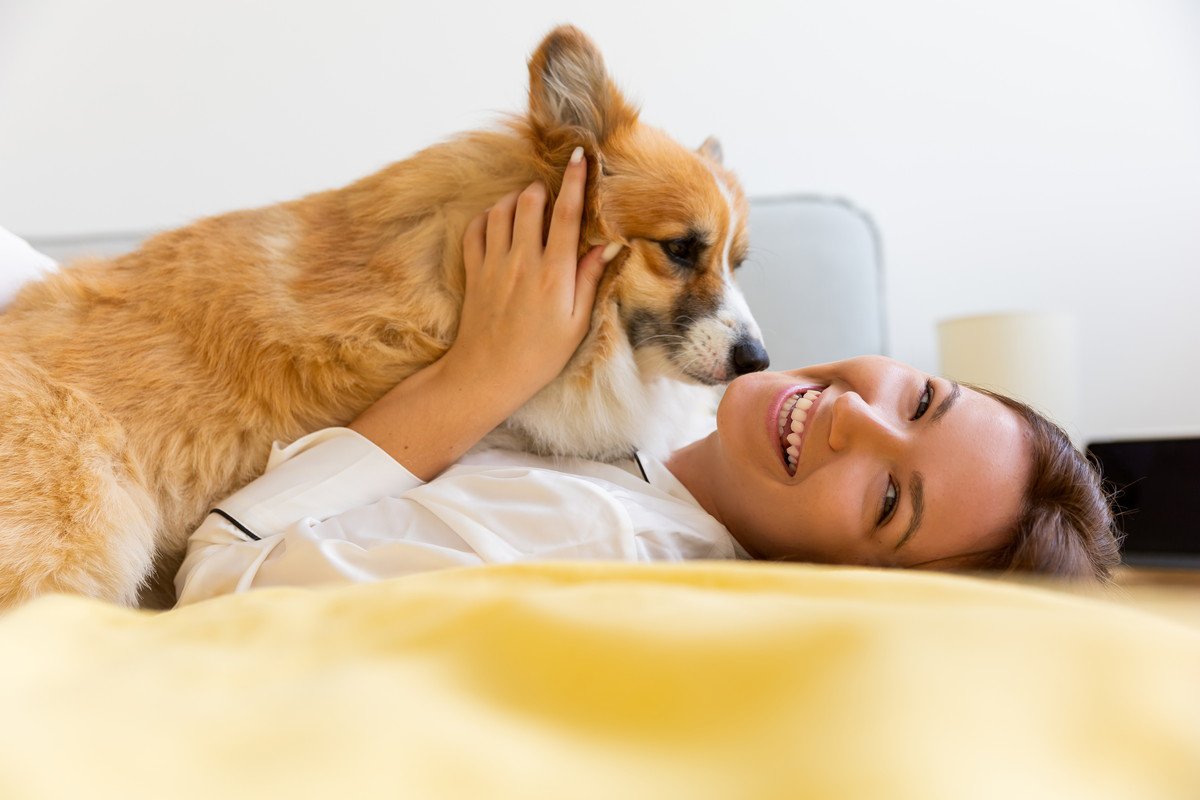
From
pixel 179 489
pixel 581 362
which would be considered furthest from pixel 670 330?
pixel 179 489

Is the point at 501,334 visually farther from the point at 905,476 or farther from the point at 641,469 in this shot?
the point at 905,476

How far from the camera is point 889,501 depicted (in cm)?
126

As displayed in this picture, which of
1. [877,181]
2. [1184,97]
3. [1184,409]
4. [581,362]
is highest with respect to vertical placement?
[1184,97]

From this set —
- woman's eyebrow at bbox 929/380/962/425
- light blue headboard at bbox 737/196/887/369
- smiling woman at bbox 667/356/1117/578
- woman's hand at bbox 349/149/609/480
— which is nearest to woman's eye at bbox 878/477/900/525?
smiling woman at bbox 667/356/1117/578

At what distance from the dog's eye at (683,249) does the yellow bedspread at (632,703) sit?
0.92 m

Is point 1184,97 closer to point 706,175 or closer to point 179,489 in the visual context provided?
point 706,175

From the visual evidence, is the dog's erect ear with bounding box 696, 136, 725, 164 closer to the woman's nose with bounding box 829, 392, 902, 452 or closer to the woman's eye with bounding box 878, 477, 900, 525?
the woman's nose with bounding box 829, 392, 902, 452

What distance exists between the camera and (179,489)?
1369mm

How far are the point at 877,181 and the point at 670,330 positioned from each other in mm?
2127

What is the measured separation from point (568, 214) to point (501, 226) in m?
0.13

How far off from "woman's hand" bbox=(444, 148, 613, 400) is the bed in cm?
71

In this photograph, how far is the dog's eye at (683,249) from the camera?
153cm

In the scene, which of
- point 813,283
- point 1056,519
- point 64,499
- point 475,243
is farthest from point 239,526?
point 813,283

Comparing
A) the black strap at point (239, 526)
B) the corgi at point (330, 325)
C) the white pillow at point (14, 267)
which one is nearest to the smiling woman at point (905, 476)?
the corgi at point (330, 325)
